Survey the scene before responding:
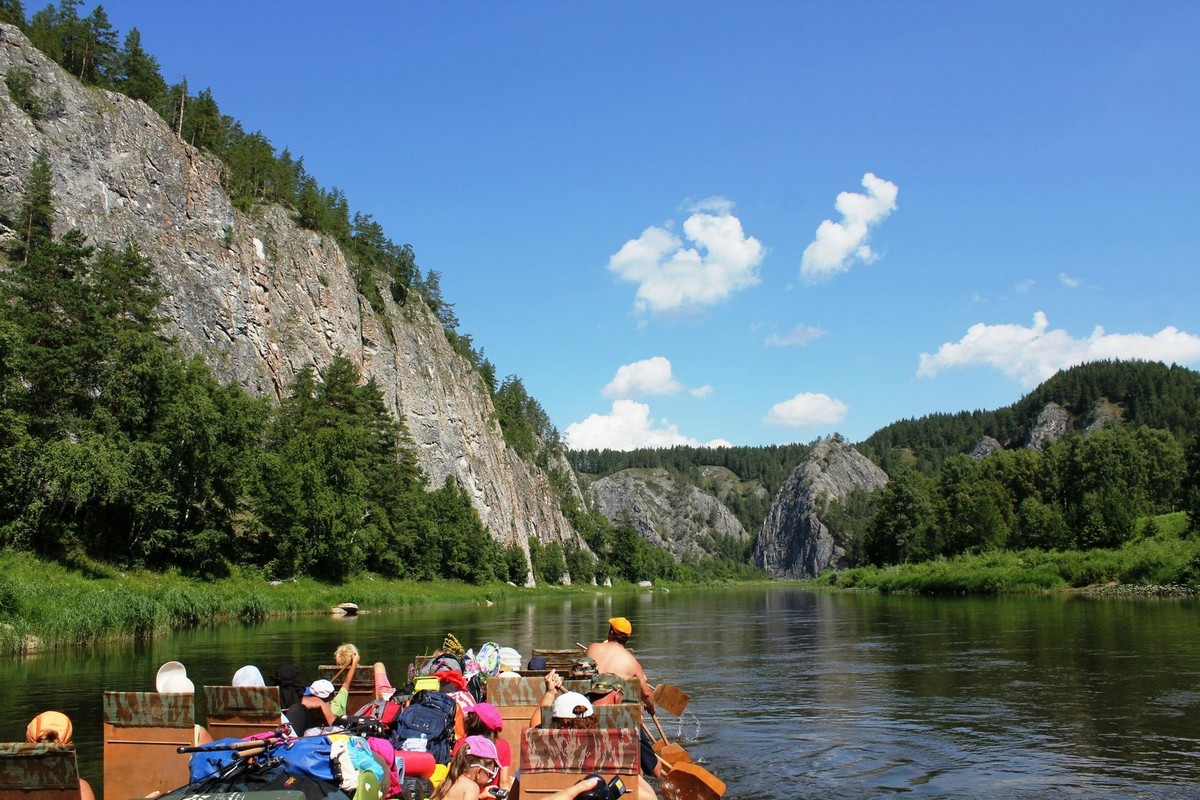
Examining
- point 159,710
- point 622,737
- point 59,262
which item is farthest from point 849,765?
point 59,262

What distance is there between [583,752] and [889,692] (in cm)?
1497

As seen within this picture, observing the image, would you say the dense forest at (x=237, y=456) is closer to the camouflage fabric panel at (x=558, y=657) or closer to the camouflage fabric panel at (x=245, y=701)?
the camouflage fabric panel at (x=558, y=657)

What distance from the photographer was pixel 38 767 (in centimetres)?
747

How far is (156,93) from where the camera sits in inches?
3388

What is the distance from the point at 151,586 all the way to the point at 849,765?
42704 mm

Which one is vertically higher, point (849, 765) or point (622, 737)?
point (622, 737)

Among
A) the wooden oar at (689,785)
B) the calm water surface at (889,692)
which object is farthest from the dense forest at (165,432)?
the wooden oar at (689,785)

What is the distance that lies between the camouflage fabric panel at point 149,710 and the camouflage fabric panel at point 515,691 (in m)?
3.85

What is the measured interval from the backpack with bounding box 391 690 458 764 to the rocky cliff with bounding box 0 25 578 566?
6523cm

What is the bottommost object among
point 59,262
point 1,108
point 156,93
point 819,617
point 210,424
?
point 819,617

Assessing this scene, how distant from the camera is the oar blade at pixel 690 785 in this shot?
10.2 metres

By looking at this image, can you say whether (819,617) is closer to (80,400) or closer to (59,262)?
(80,400)

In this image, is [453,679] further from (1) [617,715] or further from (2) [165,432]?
(2) [165,432]

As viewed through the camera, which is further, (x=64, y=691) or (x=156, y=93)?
(x=156, y=93)
